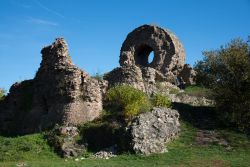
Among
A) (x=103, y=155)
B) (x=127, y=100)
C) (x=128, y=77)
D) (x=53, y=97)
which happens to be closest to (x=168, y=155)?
(x=103, y=155)

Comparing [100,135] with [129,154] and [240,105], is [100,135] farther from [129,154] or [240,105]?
[240,105]

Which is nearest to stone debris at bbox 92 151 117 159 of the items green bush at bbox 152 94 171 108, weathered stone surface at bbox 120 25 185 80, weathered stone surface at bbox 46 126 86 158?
weathered stone surface at bbox 46 126 86 158

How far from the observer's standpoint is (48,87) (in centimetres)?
2752

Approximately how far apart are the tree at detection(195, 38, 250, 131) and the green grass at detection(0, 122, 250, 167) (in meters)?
1.59

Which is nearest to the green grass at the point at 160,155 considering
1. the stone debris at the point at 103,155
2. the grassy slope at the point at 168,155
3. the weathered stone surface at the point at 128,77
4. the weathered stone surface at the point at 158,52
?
the grassy slope at the point at 168,155

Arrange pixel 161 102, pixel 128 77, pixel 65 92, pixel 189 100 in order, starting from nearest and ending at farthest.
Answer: pixel 65 92 < pixel 161 102 < pixel 128 77 < pixel 189 100

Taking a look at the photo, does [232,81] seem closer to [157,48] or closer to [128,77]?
[128,77]

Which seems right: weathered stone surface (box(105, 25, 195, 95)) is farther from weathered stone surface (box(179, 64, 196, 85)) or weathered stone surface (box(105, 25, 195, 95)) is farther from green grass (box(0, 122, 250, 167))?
green grass (box(0, 122, 250, 167))

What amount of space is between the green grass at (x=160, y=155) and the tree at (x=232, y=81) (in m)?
1.59

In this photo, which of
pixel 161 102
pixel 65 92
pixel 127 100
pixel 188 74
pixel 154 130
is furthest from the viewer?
pixel 188 74

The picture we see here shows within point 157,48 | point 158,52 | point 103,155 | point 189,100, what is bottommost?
point 103,155

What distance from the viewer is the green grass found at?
66.5ft

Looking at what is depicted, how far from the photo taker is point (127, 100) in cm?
2519

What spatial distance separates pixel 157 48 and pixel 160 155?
16588 mm
